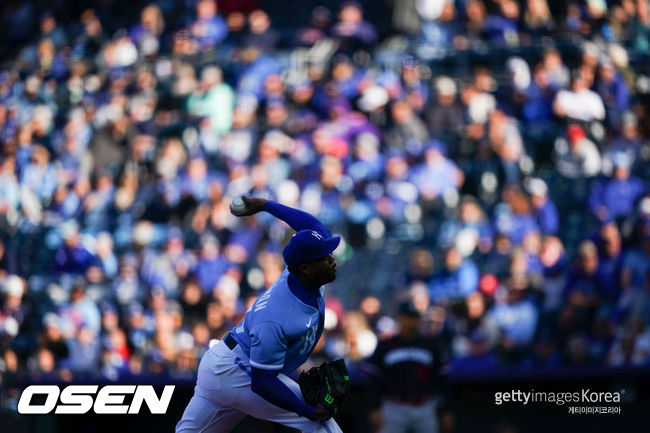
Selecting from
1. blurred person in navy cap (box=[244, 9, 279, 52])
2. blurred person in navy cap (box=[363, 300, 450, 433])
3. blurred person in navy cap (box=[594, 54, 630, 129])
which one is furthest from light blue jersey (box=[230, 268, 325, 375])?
blurred person in navy cap (box=[244, 9, 279, 52])

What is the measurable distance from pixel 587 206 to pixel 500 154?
1.13 metres

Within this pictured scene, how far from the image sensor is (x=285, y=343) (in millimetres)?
4957

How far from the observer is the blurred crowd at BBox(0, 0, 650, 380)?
9.76m

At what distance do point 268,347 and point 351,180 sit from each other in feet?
21.0

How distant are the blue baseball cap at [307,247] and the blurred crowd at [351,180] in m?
3.93

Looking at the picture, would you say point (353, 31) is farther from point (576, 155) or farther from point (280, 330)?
point (280, 330)

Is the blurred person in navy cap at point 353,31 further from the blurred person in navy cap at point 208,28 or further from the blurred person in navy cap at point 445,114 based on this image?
the blurred person in navy cap at point 208,28

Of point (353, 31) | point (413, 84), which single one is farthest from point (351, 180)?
point (353, 31)

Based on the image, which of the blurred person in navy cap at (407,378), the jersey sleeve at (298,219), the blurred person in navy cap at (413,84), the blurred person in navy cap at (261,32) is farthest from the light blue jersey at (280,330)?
the blurred person in navy cap at (261,32)

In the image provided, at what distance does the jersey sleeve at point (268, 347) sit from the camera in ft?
16.0

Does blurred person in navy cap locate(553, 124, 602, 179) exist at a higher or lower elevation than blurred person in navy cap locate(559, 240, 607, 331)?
higher

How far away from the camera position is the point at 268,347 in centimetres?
488

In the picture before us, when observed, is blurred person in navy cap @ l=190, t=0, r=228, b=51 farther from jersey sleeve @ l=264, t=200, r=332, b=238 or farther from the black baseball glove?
the black baseball glove

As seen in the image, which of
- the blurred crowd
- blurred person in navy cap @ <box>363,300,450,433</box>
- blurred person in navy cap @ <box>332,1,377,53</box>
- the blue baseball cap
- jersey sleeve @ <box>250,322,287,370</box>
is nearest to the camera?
jersey sleeve @ <box>250,322,287,370</box>
